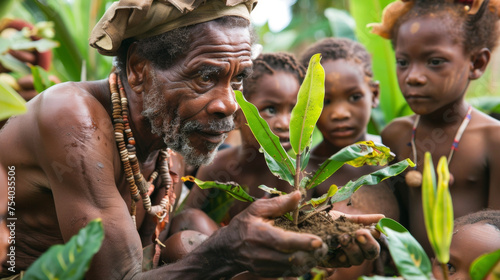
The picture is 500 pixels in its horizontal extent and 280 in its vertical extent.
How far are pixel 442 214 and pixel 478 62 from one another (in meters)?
1.99

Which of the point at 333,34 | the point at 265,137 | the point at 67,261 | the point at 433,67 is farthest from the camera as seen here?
the point at 333,34

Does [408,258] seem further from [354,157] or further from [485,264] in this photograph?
[354,157]

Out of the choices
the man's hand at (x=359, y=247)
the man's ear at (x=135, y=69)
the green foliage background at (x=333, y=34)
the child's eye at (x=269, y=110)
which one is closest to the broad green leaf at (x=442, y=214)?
the man's hand at (x=359, y=247)

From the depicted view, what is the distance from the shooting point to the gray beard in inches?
93.0

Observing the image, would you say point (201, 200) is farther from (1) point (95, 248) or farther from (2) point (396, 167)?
(1) point (95, 248)

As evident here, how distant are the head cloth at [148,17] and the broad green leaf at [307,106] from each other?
2.44 ft

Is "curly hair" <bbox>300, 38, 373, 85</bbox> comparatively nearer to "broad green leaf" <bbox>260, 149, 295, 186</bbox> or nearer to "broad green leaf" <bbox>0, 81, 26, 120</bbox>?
"broad green leaf" <bbox>260, 149, 295, 186</bbox>

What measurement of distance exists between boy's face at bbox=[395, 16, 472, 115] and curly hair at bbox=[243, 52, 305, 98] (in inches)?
30.1

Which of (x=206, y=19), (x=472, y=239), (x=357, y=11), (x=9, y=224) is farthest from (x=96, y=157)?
(x=357, y=11)

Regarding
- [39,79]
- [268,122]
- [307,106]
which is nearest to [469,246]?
[307,106]

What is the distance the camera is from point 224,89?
92.7 inches

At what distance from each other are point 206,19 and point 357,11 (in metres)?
2.81

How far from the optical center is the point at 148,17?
2314mm

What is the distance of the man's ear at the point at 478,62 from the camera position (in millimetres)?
3091
